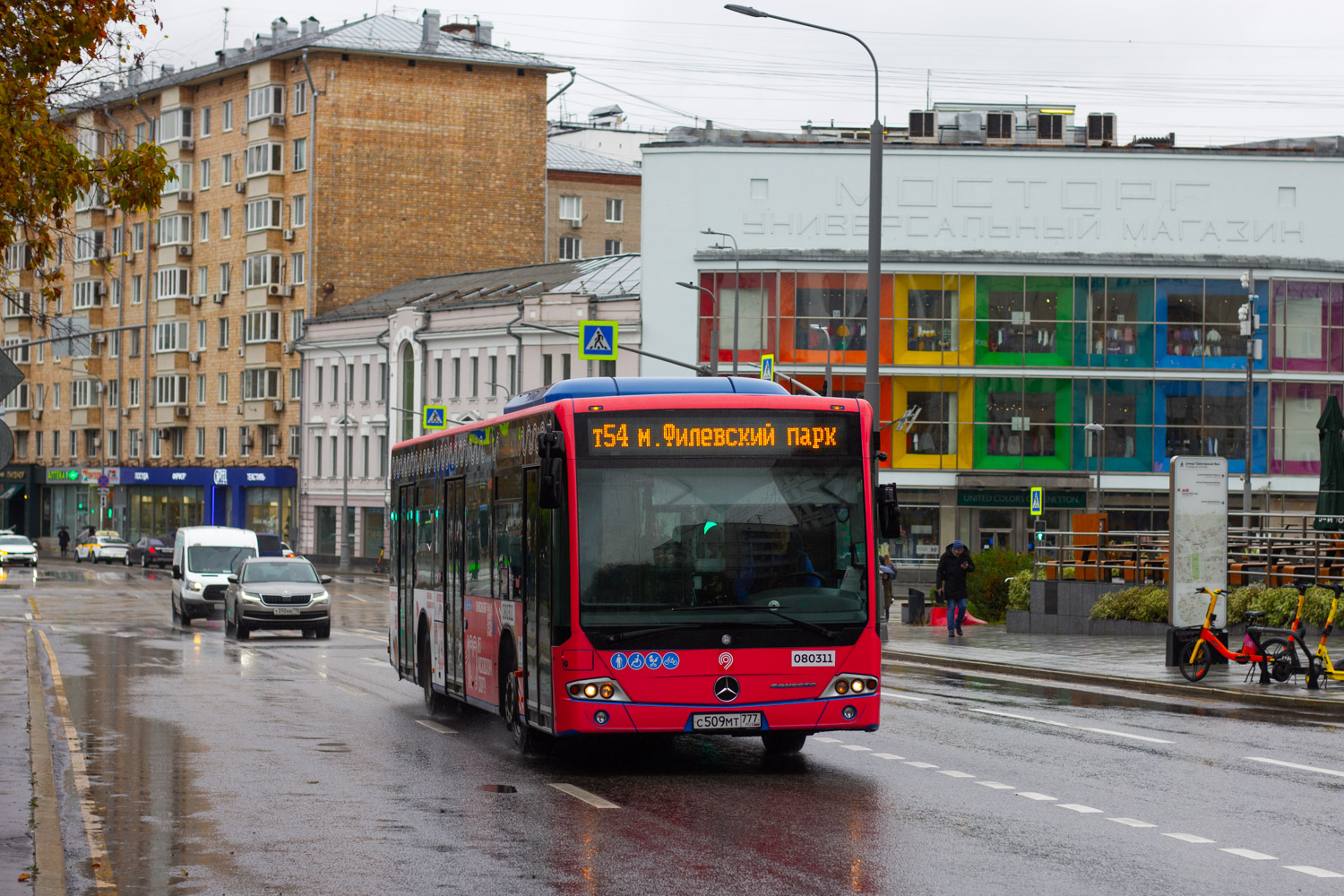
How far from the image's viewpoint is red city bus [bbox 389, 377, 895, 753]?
14516mm

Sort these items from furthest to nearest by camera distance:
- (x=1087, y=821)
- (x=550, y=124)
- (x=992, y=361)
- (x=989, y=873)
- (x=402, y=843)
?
(x=550, y=124), (x=992, y=361), (x=1087, y=821), (x=402, y=843), (x=989, y=873)

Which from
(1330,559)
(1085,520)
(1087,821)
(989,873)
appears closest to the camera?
(989,873)

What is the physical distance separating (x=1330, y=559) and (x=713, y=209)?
45.6 meters

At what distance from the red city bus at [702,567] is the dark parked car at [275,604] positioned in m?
21.8

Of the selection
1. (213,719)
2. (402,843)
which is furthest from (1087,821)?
(213,719)

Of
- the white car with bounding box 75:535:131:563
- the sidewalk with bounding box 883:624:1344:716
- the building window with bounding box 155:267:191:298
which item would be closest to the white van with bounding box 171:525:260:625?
the sidewalk with bounding box 883:624:1344:716

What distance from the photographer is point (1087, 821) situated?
12047mm

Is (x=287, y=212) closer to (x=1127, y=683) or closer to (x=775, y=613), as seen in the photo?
(x=1127, y=683)

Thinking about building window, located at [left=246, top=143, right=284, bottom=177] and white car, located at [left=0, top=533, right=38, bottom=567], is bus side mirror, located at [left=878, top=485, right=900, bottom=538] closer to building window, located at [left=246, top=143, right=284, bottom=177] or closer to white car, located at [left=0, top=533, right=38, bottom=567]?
white car, located at [left=0, top=533, right=38, bottom=567]

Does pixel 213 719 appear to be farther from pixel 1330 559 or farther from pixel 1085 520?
pixel 1085 520

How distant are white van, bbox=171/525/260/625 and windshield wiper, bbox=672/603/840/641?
29.2m

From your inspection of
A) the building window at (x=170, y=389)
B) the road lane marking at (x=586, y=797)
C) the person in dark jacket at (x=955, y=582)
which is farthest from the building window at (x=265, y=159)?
the road lane marking at (x=586, y=797)

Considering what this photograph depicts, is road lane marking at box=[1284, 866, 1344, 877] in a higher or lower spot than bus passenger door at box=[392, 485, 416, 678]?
lower

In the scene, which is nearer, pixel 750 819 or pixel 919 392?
pixel 750 819
